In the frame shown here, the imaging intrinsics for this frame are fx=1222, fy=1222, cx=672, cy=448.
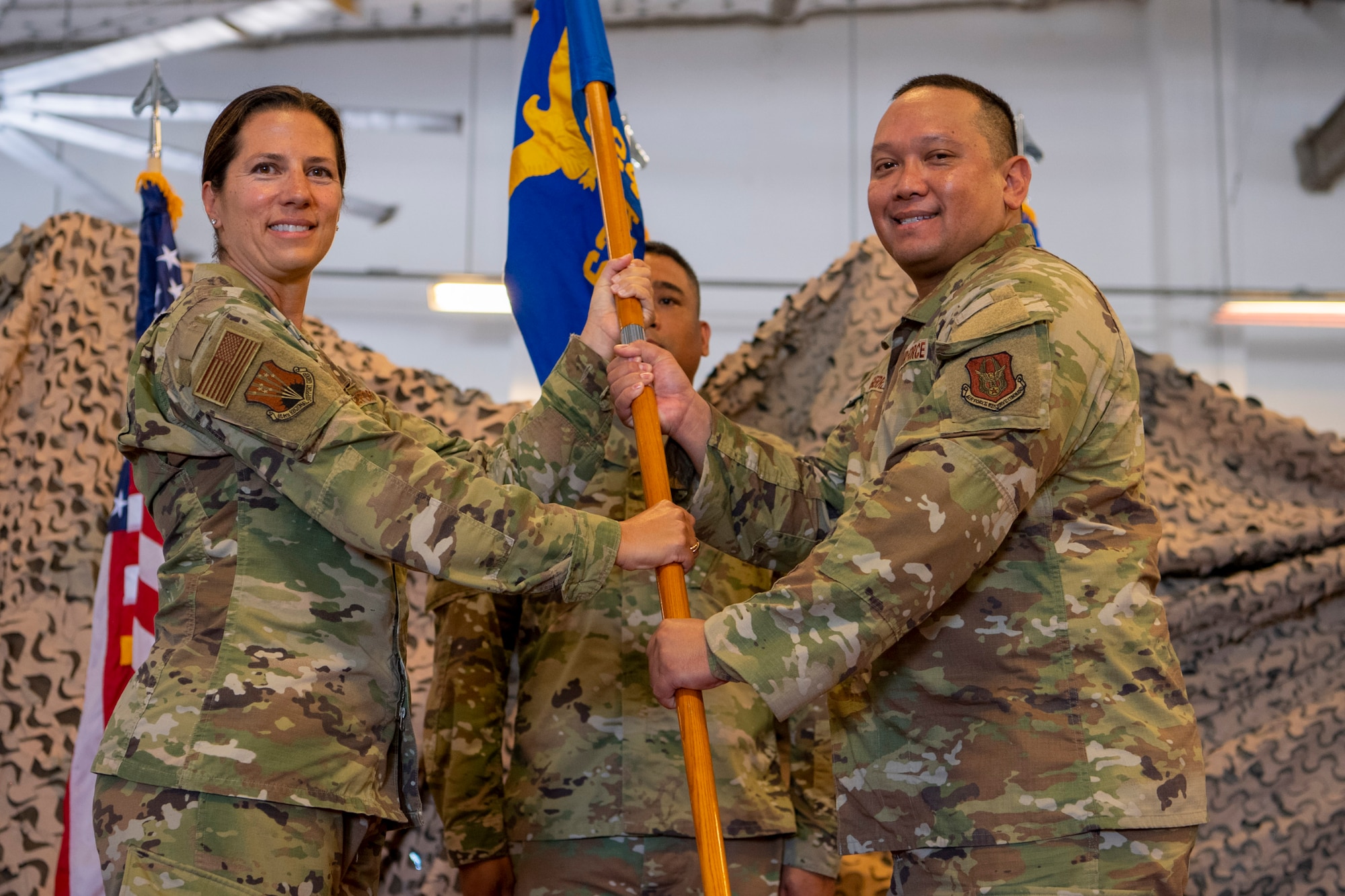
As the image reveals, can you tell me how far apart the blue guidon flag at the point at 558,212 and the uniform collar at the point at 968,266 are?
687 millimetres

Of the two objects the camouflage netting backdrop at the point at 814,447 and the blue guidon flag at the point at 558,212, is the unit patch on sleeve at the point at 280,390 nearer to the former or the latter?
the blue guidon flag at the point at 558,212

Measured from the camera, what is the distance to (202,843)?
151cm

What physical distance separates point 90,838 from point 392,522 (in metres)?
1.53

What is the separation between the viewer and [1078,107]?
765 centimetres

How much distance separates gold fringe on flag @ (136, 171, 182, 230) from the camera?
10.2 ft

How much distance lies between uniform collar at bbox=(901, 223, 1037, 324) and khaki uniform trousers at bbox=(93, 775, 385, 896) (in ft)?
3.74

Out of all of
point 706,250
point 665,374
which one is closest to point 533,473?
point 665,374

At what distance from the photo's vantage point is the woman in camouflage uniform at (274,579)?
1.54m

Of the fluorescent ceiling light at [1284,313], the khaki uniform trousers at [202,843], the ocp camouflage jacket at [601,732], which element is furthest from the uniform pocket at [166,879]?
the fluorescent ceiling light at [1284,313]

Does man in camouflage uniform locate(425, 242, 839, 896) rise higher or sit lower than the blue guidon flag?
lower

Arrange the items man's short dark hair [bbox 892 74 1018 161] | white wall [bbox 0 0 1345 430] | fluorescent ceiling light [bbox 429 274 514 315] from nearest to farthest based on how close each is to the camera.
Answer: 1. man's short dark hair [bbox 892 74 1018 161]
2. fluorescent ceiling light [bbox 429 274 514 315]
3. white wall [bbox 0 0 1345 430]

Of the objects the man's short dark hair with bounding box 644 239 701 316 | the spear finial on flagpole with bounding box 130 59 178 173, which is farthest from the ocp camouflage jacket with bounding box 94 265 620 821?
the spear finial on flagpole with bounding box 130 59 178 173

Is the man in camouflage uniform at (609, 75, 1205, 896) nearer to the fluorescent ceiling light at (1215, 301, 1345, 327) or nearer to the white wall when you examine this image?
the fluorescent ceiling light at (1215, 301, 1345, 327)

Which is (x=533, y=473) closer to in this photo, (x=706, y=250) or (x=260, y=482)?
(x=260, y=482)
